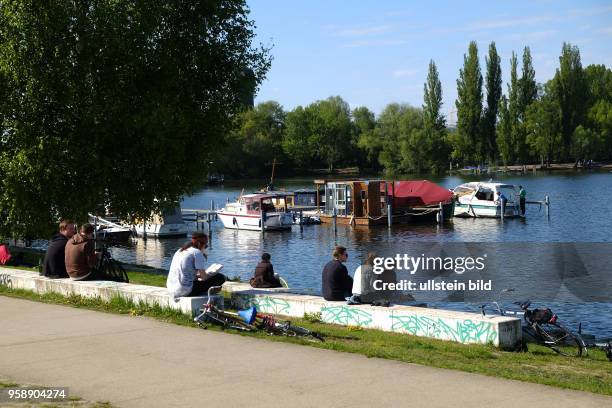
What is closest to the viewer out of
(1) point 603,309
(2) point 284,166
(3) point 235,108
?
(1) point 603,309

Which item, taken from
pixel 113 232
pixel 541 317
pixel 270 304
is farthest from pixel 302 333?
pixel 113 232

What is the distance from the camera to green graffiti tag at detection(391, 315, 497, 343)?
13.5 meters

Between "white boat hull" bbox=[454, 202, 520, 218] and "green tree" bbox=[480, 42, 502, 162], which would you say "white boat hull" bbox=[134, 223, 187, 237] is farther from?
"green tree" bbox=[480, 42, 502, 162]

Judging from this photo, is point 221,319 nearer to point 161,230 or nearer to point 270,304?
point 270,304

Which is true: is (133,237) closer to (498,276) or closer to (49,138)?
(49,138)

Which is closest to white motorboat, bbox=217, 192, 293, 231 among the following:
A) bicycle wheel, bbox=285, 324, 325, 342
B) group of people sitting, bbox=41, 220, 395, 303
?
group of people sitting, bbox=41, 220, 395, 303

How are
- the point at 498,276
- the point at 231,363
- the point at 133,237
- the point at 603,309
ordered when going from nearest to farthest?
the point at 231,363 → the point at 498,276 → the point at 603,309 → the point at 133,237

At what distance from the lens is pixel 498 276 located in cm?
1855

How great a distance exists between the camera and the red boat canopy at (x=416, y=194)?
6894cm

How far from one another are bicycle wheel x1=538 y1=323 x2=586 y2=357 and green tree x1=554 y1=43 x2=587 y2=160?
130 meters

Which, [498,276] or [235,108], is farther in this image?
[235,108]

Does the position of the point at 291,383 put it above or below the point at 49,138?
below

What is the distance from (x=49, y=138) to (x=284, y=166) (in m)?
148

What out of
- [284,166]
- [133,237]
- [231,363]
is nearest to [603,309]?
[231,363]
